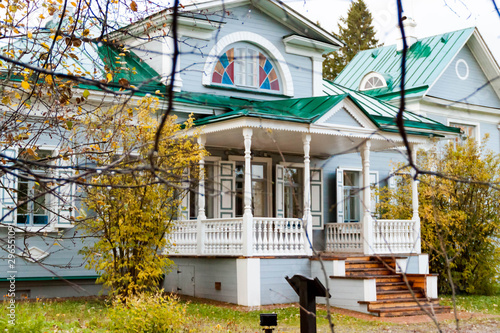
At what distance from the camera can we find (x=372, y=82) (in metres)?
21.2

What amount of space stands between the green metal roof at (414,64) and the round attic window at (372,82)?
0.16 meters

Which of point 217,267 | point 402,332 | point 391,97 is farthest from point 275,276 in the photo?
point 391,97

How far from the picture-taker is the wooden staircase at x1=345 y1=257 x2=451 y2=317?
11656 millimetres

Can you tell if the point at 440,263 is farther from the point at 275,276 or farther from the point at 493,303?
the point at 275,276

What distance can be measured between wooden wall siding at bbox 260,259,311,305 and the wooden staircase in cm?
98

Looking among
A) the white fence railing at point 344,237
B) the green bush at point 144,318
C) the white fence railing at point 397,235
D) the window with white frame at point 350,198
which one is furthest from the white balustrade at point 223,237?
the green bush at point 144,318

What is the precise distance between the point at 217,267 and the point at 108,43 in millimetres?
8071

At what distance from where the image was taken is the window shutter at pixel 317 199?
1620 cm

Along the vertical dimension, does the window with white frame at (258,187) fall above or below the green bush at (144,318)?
above

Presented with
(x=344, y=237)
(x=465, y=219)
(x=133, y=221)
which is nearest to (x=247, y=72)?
(x=344, y=237)

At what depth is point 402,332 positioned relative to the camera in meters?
9.84

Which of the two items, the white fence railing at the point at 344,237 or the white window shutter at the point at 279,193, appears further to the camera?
the white window shutter at the point at 279,193

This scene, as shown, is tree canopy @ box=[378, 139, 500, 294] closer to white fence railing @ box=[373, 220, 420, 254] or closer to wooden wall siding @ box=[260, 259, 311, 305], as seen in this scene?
white fence railing @ box=[373, 220, 420, 254]

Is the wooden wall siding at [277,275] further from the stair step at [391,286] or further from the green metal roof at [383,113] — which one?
the green metal roof at [383,113]
